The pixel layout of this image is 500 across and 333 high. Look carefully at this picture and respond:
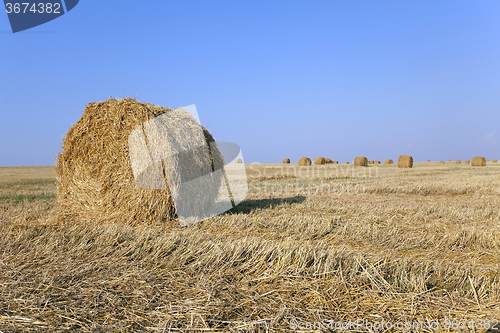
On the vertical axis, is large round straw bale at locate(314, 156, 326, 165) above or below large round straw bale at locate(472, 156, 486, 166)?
above

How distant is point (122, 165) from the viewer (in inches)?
241

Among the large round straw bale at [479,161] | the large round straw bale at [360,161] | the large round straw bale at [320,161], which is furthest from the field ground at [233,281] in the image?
the large round straw bale at [479,161]

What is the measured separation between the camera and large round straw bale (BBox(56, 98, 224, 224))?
233 inches


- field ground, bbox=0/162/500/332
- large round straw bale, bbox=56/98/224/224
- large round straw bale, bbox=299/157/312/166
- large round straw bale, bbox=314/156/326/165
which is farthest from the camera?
large round straw bale, bbox=314/156/326/165

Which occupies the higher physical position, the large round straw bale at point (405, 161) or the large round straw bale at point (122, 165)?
the large round straw bale at point (122, 165)

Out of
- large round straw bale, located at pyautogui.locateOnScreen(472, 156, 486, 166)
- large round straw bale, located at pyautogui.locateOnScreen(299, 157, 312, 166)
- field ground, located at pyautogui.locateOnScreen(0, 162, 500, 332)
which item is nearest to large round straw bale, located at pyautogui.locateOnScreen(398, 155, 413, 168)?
large round straw bale, located at pyautogui.locateOnScreen(299, 157, 312, 166)

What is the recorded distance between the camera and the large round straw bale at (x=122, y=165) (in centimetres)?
593

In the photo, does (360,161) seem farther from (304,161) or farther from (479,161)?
(479,161)

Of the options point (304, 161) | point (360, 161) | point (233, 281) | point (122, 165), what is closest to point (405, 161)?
point (360, 161)

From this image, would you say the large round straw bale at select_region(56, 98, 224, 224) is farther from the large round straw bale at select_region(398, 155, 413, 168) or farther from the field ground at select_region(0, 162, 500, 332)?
the large round straw bale at select_region(398, 155, 413, 168)

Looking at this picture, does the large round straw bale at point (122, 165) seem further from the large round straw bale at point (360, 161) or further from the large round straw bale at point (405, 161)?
the large round straw bale at point (405, 161)

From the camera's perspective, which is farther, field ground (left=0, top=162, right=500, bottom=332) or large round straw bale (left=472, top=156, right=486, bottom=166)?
large round straw bale (left=472, top=156, right=486, bottom=166)

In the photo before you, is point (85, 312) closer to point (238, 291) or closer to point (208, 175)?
point (238, 291)

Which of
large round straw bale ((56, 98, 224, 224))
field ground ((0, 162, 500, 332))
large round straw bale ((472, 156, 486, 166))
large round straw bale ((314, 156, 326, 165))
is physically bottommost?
large round straw bale ((472, 156, 486, 166))
